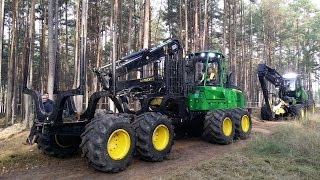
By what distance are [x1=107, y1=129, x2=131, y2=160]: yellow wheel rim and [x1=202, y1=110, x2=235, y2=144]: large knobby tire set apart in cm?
367

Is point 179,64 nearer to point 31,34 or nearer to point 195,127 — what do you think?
point 195,127

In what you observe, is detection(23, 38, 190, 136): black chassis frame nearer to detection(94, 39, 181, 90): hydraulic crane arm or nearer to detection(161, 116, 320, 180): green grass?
detection(94, 39, 181, 90): hydraulic crane arm

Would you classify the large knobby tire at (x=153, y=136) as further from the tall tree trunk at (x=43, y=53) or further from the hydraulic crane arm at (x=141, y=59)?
the tall tree trunk at (x=43, y=53)

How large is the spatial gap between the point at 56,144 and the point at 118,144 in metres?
2.05

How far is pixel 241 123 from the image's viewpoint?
440 inches

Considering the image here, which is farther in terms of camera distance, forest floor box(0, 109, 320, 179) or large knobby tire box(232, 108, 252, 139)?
large knobby tire box(232, 108, 252, 139)

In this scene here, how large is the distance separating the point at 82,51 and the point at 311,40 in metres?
47.0

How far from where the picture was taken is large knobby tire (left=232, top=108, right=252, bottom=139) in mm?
10788

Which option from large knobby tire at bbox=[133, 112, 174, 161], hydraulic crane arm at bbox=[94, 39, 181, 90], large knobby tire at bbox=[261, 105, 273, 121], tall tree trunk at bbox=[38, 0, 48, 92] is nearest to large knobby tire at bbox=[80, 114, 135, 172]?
large knobby tire at bbox=[133, 112, 174, 161]

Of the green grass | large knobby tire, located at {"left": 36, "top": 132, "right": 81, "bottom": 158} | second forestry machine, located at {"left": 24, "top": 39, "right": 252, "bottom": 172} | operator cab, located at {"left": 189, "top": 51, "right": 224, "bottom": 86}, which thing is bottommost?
the green grass

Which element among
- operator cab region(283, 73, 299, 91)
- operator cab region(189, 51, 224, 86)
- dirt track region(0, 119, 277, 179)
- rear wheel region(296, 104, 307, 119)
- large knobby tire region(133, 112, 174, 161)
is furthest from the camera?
operator cab region(283, 73, 299, 91)

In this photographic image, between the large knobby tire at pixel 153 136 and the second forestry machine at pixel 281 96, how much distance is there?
11827mm

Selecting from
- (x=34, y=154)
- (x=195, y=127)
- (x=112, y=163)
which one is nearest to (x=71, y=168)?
(x=112, y=163)

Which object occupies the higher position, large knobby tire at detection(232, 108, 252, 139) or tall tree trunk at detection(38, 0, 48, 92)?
tall tree trunk at detection(38, 0, 48, 92)
